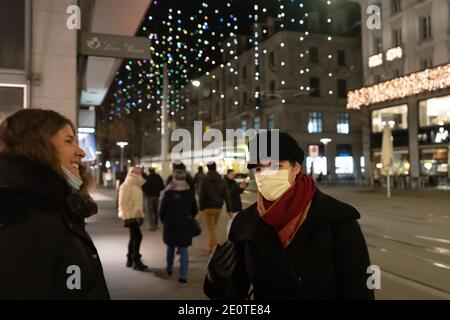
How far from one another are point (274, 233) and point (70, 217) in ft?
3.82

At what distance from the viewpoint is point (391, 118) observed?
36.3 meters

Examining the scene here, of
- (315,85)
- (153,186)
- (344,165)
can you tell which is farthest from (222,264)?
(344,165)

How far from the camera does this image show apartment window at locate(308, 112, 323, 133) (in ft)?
158

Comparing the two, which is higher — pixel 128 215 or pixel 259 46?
pixel 259 46

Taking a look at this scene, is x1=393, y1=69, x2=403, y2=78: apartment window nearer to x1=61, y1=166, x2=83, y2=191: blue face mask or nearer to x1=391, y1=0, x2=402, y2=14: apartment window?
x1=391, y1=0, x2=402, y2=14: apartment window

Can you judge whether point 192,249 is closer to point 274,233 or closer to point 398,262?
point 398,262

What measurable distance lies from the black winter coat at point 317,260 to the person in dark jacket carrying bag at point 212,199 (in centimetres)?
723

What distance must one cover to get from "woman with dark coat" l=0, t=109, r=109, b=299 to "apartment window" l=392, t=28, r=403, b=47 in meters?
36.4

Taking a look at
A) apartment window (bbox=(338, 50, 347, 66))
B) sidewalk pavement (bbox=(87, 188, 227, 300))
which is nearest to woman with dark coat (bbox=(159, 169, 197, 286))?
sidewalk pavement (bbox=(87, 188, 227, 300))

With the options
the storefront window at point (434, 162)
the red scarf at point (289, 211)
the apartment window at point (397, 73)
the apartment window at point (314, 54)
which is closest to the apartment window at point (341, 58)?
the apartment window at point (314, 54)

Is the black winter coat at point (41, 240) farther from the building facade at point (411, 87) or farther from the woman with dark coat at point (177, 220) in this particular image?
the building facade at point (411, 87)

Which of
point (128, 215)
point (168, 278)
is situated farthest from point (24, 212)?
point (128, 215)

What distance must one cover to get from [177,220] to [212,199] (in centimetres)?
234
